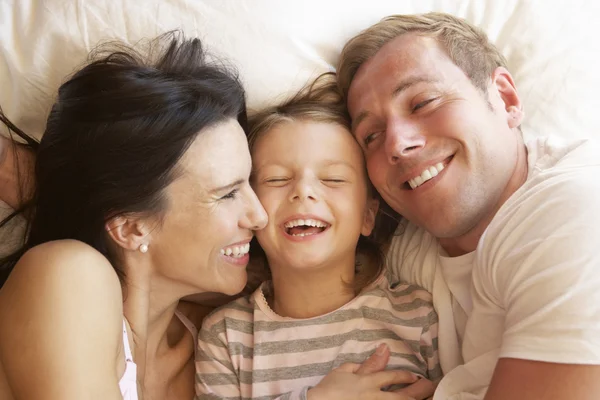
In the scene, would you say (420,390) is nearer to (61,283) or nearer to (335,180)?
(335,180)

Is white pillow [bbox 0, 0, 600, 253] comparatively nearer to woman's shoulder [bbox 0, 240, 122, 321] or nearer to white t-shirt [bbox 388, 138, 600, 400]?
white t-shirt [bbox 388, 138, 600, 400]

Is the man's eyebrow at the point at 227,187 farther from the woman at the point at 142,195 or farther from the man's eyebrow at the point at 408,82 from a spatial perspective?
the man's eyebrow at the point at 408,82

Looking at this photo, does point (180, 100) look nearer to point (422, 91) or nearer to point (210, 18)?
point (210, 18)

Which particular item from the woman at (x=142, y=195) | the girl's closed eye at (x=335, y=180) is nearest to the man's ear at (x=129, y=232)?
the woman at (x=142, y=195)

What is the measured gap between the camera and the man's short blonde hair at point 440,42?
4.57 ft

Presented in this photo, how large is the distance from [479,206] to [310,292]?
45cm

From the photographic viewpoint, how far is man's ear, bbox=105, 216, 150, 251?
51.2 inches

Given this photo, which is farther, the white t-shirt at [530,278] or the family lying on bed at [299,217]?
the family lying on bed at [299,217]

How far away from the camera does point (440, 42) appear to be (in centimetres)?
139

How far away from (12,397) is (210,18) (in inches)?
37.2

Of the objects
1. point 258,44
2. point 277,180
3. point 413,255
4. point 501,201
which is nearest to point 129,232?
point 277,180

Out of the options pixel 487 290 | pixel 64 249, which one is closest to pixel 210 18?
pixel 64 249

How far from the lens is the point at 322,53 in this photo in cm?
157

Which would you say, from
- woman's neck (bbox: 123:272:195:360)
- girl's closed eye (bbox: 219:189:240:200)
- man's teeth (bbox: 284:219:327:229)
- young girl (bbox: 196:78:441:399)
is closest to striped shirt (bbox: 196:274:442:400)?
young girl (bbox: 196:78:441:399)
